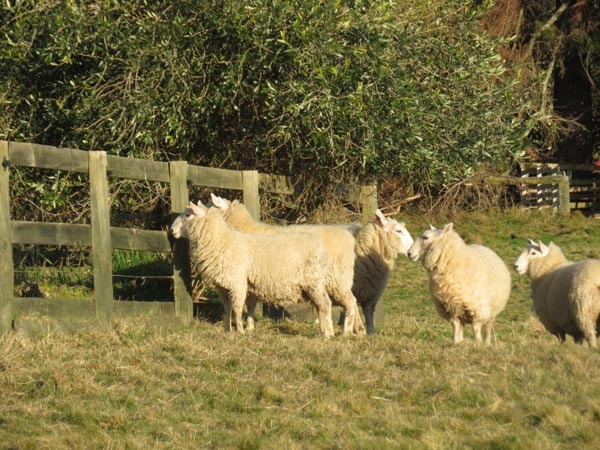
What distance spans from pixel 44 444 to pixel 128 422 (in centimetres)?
65

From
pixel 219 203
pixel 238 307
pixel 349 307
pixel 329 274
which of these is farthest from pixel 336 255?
pixel 219 203

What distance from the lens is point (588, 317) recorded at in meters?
10.8

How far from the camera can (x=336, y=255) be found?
12.0 metres

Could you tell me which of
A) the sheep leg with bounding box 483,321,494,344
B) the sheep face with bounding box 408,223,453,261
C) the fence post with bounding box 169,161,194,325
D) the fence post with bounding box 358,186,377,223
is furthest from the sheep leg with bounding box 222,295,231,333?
the fence post with bounding box 358,186,377,223

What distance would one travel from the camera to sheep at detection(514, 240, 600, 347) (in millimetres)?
10727

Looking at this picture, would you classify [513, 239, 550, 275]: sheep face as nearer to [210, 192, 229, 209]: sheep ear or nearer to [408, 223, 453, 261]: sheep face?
[408, 223, 453, 261]: sheep face

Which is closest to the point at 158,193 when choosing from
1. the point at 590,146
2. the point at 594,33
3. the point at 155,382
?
the point at 155,382

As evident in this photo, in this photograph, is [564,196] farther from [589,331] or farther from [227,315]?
[227,315]

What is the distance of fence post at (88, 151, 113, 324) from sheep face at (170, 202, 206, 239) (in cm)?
88

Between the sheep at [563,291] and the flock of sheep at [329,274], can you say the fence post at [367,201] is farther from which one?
the sheep at [563,291]

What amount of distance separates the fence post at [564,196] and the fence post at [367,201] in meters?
12.6

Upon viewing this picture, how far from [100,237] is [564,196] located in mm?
17840

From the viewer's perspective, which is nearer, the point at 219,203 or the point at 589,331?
the point at 589,331

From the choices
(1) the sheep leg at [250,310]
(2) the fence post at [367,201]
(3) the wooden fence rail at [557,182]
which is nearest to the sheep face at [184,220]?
(1) the sheep leg at [250,310]
